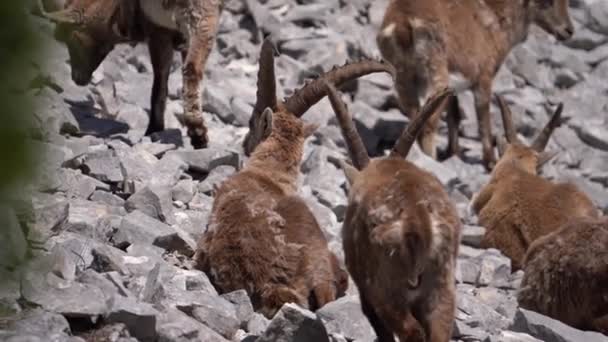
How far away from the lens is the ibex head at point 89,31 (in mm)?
9680

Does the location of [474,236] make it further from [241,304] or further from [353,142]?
[241,304]

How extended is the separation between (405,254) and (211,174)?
391 centimetres

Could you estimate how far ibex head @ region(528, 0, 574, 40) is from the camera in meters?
13.6

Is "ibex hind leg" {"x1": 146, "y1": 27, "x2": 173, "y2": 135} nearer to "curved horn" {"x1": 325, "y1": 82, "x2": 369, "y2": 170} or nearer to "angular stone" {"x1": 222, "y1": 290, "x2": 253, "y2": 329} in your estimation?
"curved horn" {"x1": 325, "y1": 82, "x2": 369, "y2": 170}

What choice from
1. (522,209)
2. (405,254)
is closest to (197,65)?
(522,209)

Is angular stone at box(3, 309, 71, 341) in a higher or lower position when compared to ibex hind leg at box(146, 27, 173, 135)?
higher

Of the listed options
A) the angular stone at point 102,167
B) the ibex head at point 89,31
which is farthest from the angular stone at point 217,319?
the ibex head at point 89,31

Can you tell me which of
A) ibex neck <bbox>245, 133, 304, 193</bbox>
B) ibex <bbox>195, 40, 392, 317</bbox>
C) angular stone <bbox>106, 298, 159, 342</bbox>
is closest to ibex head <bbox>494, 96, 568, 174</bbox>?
ibex neck <bbox>245, 133, 304, 193</bbox>

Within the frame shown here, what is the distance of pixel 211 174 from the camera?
27.2ft

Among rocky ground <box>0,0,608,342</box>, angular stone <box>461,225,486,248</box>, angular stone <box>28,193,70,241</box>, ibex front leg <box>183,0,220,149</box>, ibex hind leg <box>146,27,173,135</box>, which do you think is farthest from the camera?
ibex hind leg <box>146,27,173,135</box>

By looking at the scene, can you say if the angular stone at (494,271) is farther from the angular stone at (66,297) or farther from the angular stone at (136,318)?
the angular stone at (66,297)

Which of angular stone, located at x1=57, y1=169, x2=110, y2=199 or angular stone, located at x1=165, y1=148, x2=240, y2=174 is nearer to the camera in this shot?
angular stone, located at x1=57, y1=169, x2=110, y2=199

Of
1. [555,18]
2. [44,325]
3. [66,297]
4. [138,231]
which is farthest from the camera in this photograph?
[555,18]

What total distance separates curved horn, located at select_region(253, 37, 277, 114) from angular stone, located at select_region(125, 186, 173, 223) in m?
0.95
